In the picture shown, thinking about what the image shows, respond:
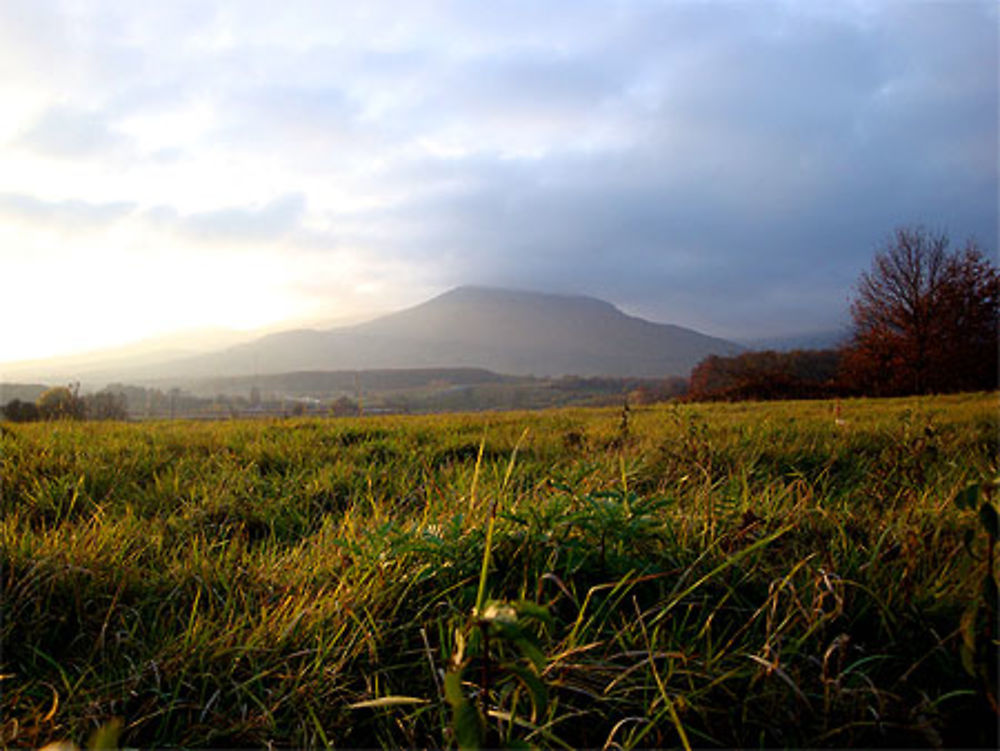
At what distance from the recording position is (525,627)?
3.54 feet

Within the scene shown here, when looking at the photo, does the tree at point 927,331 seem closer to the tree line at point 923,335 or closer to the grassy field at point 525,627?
the tree line at point 923,335

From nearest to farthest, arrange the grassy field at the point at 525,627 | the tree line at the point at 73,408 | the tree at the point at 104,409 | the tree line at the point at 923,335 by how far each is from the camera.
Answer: the grassy field at the point at 525,627 → the tree line at the point at 73,408 → the tree at the point at 104,409 → the tree line at the point at 923,335

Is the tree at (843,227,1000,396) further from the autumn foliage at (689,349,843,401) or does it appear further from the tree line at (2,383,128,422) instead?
the tree line at (2,383,128,422)

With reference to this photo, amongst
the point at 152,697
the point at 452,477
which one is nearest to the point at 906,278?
the point at 452,477

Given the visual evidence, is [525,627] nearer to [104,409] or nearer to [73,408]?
[73,408]

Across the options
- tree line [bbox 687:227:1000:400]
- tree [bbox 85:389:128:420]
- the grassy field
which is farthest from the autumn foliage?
the grassy field

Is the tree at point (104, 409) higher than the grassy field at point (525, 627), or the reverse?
the tree at point (104, 409)

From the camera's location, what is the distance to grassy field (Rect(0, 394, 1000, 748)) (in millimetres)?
1267

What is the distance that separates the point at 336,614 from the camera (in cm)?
170

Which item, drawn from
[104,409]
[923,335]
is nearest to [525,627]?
[104,409]

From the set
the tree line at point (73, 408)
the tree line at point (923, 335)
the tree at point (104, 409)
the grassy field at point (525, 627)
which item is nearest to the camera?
the grassy field at point (525, 627)

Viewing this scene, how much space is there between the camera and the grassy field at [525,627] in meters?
1.27

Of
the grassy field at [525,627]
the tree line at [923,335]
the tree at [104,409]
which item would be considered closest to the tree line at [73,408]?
the tree at [104,409]

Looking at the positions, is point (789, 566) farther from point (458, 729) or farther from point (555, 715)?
point (458, 729)
